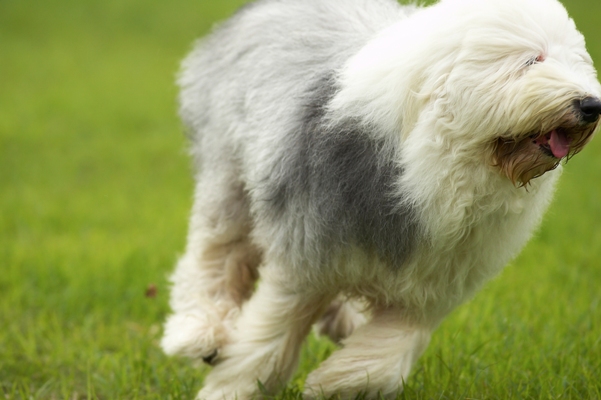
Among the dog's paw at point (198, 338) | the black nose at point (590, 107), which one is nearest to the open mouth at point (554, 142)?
the black nose at point (590, 107)

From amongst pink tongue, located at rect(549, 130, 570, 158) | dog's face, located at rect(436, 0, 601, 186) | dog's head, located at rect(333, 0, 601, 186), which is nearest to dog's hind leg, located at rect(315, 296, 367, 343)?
dog's head, located at rect(333, 0, 601, 186)

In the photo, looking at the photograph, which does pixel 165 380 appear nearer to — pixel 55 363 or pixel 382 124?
pixel 55 363

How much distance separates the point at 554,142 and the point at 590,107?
7.2 inches

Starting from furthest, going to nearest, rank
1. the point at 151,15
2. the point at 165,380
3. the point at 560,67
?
the point at 151,15 < the point at 165,380 < the point at 560,67

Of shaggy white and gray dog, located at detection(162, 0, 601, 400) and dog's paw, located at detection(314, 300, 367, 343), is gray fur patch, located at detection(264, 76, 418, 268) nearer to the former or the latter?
shaggy white and gray dog, located at detection(162, 0, 601, 400)

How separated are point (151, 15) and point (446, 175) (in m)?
15.4

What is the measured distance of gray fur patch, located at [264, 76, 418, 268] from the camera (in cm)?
318

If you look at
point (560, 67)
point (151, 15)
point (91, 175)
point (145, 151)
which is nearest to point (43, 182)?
point (91, 175)

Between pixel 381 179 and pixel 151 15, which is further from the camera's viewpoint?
pixel 151 15

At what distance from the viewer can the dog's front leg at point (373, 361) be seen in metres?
3.52

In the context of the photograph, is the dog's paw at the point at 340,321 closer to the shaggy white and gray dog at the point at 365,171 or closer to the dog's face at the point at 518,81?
the shaggy white and gray dog at the point at 365,171

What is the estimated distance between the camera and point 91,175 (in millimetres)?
8812

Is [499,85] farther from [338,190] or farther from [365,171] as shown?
[338,190]

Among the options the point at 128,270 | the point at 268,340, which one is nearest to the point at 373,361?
the point at 268,340
